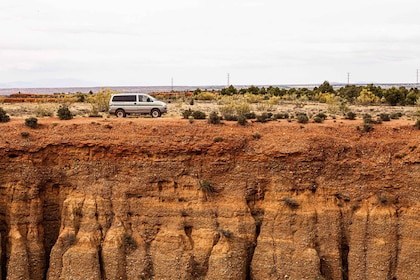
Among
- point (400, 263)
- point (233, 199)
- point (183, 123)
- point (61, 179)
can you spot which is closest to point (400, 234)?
point (400, 263)

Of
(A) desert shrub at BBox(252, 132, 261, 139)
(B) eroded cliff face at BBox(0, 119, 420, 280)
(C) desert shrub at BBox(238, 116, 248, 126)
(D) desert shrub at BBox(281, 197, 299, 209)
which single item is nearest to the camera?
(B) eroded cliff face at BBox(0, 119, 420, 280)

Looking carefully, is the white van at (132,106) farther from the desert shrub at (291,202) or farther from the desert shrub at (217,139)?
the desert shrub at (291,202)

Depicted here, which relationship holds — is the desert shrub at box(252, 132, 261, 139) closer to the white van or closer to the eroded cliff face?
the eroded cliff face

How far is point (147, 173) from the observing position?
23234 millimetres

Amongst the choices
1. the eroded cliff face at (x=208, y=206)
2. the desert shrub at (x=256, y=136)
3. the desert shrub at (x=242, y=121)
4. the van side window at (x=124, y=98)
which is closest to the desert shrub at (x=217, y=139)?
the eroded cliff face at (x=208, y=206)

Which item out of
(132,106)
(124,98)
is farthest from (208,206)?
(124,98)

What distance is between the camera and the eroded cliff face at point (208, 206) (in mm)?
22125

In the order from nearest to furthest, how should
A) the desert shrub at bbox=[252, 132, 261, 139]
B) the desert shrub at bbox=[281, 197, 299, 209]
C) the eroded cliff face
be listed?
the eroded cliff face, the desert shrub at bbox=[281, 197, 299, 209], the desert shrub at bbox=[252, 132, 261, 139]

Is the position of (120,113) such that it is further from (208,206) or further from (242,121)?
(208,206)

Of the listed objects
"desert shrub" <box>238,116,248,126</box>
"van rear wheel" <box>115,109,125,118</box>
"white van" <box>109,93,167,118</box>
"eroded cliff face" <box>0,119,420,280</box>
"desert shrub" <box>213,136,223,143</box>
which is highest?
"white van" <box>109,93,167,118</box>

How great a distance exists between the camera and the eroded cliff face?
72.6ft

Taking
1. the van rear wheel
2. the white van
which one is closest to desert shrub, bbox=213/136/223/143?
the white van

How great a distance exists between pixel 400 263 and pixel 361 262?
1.66m

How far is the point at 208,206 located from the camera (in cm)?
2288
